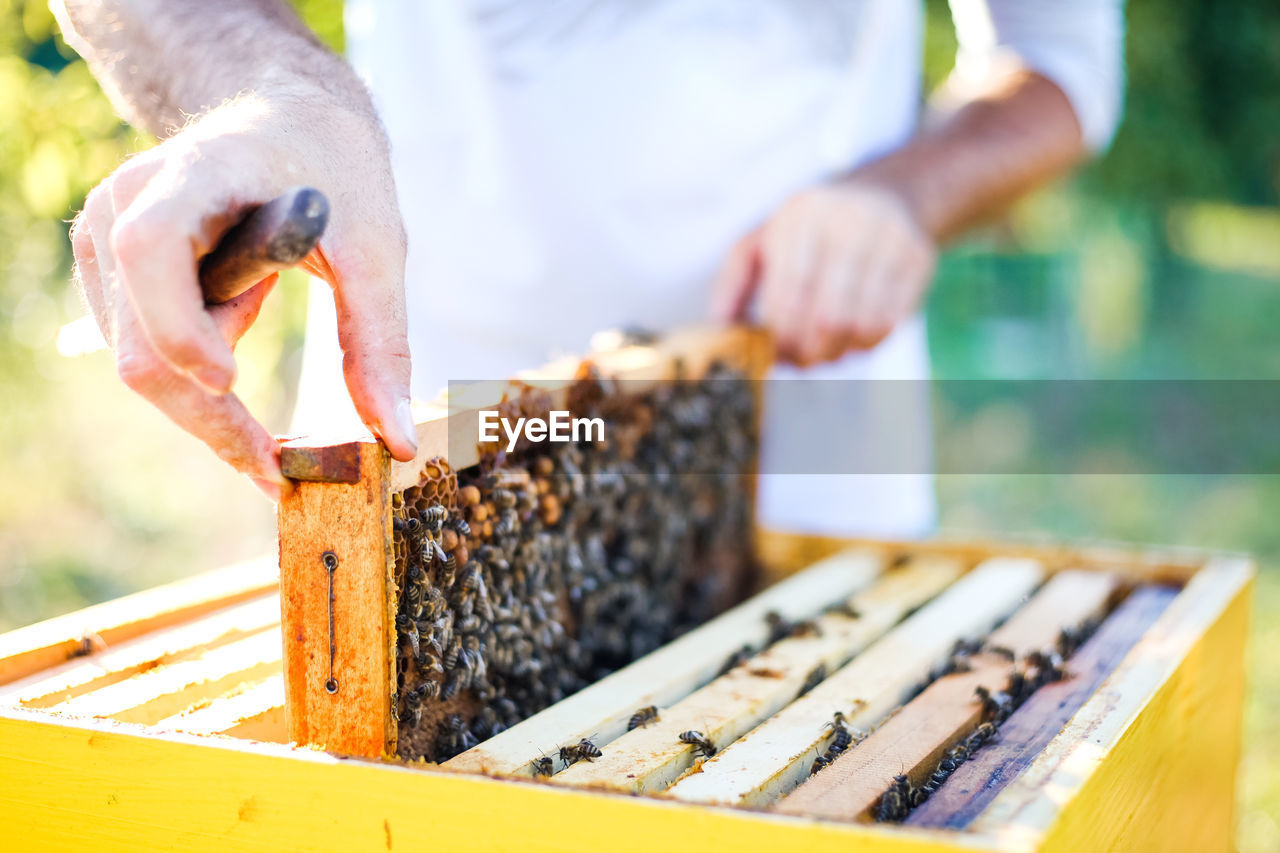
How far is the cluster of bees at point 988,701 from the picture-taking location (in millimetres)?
1279

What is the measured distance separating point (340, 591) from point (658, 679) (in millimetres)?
587

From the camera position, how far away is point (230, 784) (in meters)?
1.21

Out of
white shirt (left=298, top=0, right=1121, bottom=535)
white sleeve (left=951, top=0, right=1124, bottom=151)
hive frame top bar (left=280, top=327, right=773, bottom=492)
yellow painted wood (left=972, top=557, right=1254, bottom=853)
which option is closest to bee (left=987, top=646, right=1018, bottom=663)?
yellow painted wood (left=972, top=557, right=1254, bottom=853)

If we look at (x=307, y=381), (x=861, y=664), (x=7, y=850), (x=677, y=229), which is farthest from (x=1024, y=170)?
(x=7, y=850)

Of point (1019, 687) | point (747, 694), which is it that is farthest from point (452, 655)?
point (1019, 687)

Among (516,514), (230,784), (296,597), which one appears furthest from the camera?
(516,514)

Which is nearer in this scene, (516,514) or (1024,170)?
(516,514)

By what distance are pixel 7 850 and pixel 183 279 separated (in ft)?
2.76

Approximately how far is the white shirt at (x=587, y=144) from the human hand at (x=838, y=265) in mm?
317

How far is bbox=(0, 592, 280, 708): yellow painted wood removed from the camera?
148 centimetres

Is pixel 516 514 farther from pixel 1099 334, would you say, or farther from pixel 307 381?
pixel 1099 334

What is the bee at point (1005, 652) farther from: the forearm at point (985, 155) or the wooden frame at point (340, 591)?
the forearm at point (985, 155)

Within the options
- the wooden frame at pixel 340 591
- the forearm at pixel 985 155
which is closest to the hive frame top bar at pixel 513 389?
the wooden frame at pixel 340 591

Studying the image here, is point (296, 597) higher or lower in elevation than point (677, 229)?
lower
